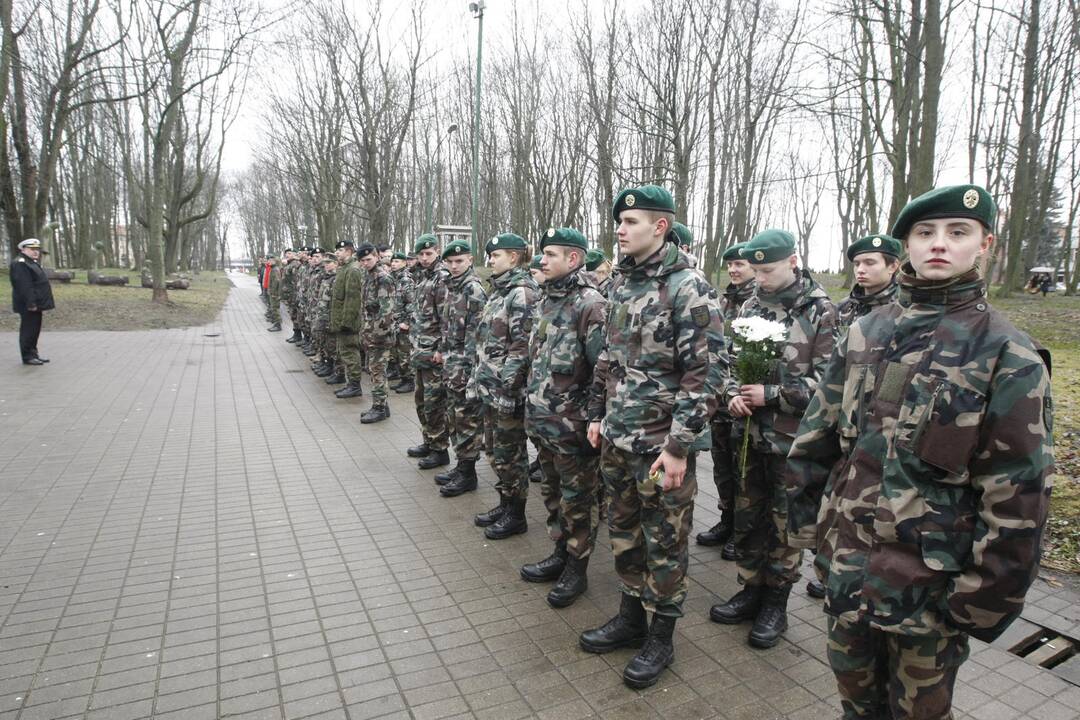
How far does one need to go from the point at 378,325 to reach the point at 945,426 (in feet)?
24.9

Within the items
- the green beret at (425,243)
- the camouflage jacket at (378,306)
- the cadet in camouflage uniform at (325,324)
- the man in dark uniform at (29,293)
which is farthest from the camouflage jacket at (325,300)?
the man in dark uniform at (29,293)

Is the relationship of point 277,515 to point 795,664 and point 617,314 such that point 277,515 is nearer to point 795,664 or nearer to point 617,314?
point 617,314

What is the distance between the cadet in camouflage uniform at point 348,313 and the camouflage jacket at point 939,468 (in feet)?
27.1

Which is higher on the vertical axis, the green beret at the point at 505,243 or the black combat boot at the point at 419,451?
the green beret at the point at 505,243

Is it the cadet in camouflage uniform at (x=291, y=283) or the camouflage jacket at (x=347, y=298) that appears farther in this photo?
the cadet in camouflage uniform at (x=291, y=283)

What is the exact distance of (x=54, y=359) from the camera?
12.2 m

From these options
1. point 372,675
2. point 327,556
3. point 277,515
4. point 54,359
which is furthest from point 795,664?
point 54,359

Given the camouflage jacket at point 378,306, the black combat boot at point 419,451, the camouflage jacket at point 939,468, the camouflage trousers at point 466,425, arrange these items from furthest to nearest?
the camouflage jacket at point 378,306 → the black combat boot at point 419,451 → the camouflage trousers at point 466,425 → the camouflage jacket at point 939,468

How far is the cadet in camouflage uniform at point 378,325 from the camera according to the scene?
8664 millimetres

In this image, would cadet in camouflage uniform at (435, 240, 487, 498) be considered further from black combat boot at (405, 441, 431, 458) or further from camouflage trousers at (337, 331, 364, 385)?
camouflage trousers at (337, 331, 364, 385)

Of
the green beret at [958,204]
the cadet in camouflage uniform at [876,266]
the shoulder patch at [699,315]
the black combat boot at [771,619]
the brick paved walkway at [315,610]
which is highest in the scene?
the green beret at [958,204]

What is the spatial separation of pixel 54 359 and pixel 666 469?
13.4 m

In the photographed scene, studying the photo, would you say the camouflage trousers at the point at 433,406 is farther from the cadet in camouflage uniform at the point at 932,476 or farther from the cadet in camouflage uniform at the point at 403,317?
the cadet in camouflage uniform at the point at 932,476

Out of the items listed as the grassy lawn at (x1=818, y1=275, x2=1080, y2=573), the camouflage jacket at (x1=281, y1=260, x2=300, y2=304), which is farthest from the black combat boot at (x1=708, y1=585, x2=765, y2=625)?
the camouflage jacket at (x1=281, y1=260, x2=300, y2=304)
